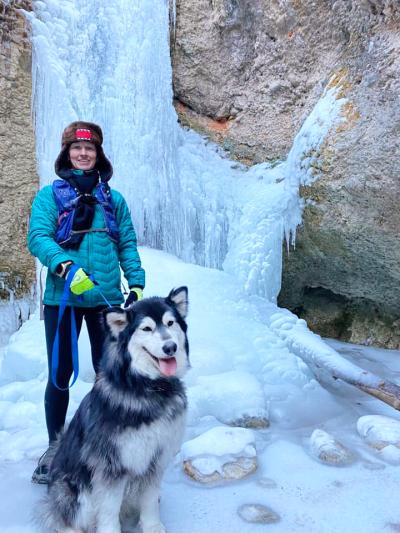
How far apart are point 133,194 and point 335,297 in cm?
289

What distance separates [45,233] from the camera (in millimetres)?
1926

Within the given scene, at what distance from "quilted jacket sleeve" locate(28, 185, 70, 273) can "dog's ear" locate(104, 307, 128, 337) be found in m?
0.41

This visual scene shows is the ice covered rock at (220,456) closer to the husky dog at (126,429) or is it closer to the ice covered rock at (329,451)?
the ice covered rock at (329,451)

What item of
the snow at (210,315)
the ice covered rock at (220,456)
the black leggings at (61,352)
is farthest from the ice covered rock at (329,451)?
the black leggings at (61,352)

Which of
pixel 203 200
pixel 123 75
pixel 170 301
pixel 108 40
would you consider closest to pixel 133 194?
pixel 203 200

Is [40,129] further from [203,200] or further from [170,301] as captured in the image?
[170,301]

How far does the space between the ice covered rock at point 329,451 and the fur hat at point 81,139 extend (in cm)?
186

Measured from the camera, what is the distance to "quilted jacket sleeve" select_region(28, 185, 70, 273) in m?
1.83

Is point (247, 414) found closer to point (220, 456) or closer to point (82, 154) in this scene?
point (220, 456)

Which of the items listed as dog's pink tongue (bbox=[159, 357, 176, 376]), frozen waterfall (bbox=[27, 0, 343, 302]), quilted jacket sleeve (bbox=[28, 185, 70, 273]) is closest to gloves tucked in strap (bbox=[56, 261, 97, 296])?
quilted jacket sleeve (bbox=[28, 185, 70, 273])

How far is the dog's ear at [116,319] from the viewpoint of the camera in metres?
1.55

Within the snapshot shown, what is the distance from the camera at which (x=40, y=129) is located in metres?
4.77

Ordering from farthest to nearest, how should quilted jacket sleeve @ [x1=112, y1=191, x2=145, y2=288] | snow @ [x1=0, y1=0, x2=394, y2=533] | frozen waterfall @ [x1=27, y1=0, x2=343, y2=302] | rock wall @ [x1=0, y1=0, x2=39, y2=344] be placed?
frozen waterfall @ [x1=27, y1=0, x2=343, y2=302], rock wall @ [x1=0, y1=0, x2=39, y2=344], quilted jacket sleeve @ [x1=112, y1=191, x2=145, y2=288], snow @ [x1=0, y1=0, x2=394, y2=533]

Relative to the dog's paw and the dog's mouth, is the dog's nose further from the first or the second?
the dog's paw
